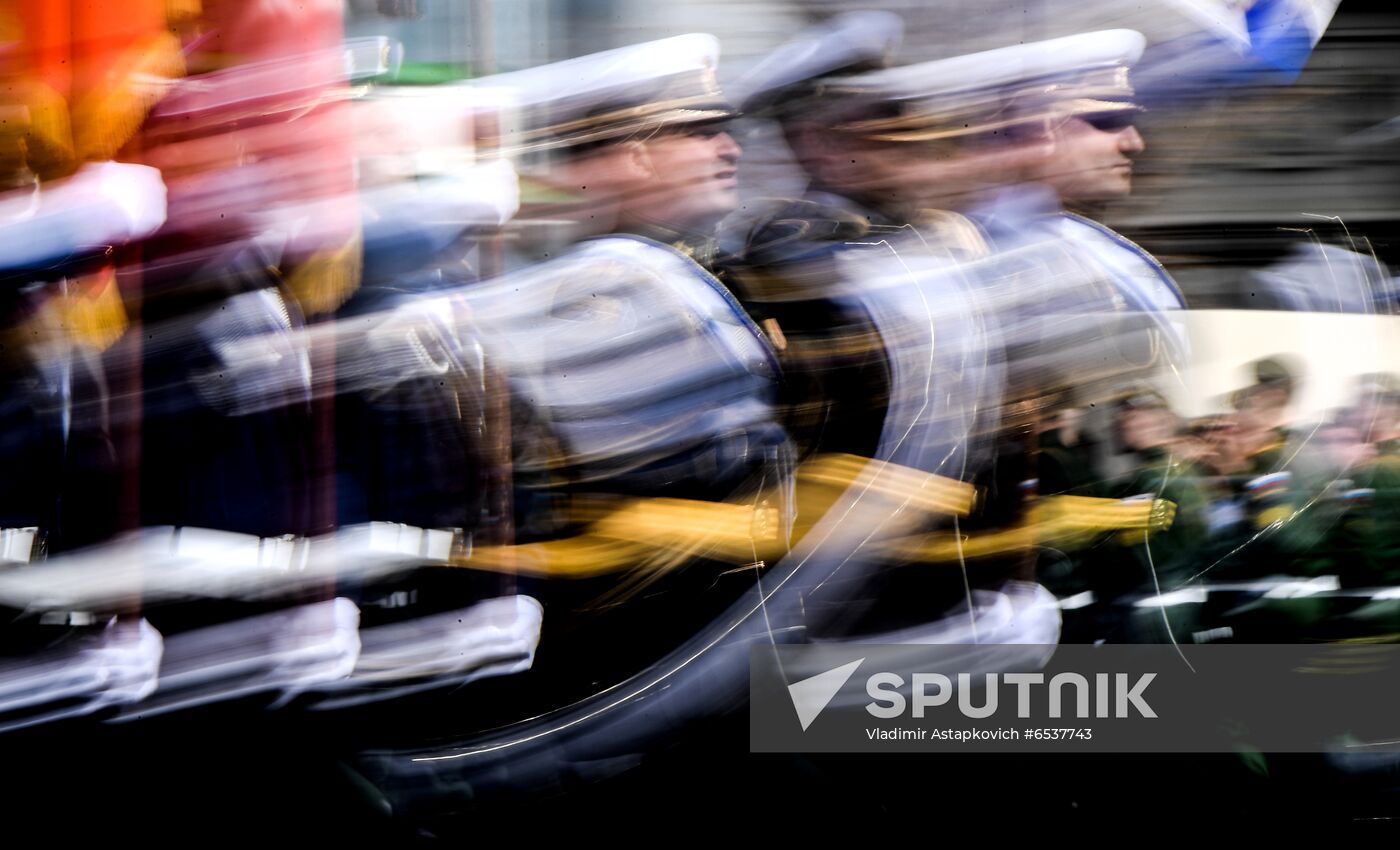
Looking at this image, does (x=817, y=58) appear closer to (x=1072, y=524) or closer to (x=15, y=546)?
(x=1072, y=524)

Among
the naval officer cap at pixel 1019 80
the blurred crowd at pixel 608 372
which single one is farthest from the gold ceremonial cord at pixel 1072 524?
the naval officer cap at pixel 1019 80

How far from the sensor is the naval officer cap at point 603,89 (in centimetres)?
167

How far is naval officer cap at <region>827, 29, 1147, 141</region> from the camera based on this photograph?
1.69 m

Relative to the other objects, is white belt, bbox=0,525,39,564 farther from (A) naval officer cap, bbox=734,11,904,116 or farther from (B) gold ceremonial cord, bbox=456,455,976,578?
(A) naval officer cap, bbox=734,11,904,116

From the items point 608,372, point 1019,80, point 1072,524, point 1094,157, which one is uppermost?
point 1019,80

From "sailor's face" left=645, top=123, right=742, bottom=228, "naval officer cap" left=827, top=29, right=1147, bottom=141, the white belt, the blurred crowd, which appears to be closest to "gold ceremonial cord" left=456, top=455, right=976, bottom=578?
the blurred crowd

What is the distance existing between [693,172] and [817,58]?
237 millimetres

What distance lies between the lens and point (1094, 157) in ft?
5.58

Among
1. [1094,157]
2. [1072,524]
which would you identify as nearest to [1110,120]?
[1094,157]

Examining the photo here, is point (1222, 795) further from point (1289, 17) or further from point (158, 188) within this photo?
point (158, 188)

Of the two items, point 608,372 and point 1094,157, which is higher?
point 1094,157

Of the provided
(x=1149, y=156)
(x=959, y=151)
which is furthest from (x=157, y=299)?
(x=1149, y=156)

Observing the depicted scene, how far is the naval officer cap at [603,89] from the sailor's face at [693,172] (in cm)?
4

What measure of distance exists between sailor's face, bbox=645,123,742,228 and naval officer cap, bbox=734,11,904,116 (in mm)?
69
